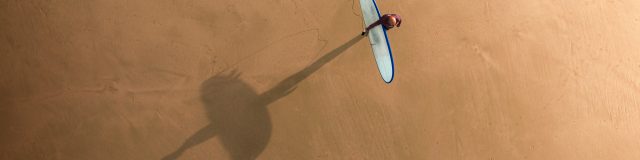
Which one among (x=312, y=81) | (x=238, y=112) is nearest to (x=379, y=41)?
(x=312, y=81)

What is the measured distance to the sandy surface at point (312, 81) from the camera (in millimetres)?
3650

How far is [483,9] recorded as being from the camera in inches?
154

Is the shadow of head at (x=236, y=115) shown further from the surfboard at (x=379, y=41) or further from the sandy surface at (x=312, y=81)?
the surfboard at (x=379, y=41)

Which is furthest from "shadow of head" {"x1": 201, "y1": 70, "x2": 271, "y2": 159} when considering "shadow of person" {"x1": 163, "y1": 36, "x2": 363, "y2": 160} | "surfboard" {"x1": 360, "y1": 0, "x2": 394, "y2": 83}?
"surfboard" {"x1": 360, "y1": 0, "x2": 394, "y2": 83}

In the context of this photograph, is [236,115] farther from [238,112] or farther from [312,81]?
[312,81]

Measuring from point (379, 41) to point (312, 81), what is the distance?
2.78ft

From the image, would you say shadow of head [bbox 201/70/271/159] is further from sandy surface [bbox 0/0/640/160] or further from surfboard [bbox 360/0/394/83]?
surfboard [bbox 360/0/394/83]

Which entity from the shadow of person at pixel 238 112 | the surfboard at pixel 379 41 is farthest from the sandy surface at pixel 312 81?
the surfboard at pixel 379 41

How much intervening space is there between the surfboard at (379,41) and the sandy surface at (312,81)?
2.18ft

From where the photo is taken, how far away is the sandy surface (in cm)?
365

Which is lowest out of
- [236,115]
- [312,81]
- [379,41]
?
[236,115]

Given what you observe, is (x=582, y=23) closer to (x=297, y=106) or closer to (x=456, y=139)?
(x=456, y=139)

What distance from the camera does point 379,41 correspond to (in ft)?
10.1

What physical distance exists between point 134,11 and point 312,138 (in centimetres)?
166
